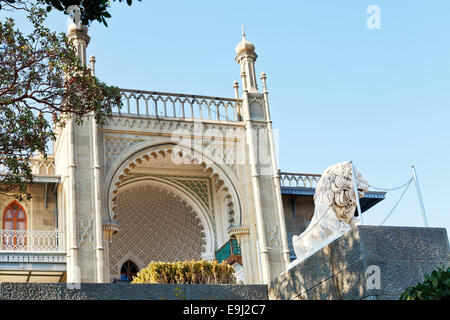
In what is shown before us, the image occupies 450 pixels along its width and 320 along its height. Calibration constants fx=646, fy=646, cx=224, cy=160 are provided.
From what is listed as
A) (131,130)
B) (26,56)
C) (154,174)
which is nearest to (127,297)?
(26,56)

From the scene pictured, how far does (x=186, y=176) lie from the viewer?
2109cm

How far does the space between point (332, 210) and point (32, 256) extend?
427 inches

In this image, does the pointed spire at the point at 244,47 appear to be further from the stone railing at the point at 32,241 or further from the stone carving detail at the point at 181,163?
the stone railing at the point at 32,241

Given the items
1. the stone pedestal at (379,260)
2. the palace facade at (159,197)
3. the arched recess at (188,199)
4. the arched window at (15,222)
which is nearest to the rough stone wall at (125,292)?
the stone pedestal at (379,260)

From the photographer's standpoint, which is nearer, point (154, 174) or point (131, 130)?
point (131, 130)

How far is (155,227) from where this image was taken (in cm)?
2166

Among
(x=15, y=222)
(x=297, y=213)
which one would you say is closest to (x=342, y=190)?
(x=15, y=222)

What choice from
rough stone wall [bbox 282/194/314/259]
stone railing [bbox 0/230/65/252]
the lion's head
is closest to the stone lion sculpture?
the lion's head

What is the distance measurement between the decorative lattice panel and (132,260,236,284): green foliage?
9.38 metres

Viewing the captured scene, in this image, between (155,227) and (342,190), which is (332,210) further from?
(155,227)

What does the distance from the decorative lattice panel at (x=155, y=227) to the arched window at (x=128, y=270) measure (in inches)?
12.5

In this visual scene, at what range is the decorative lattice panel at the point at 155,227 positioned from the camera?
2136cm

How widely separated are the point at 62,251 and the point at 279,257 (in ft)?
20.1
